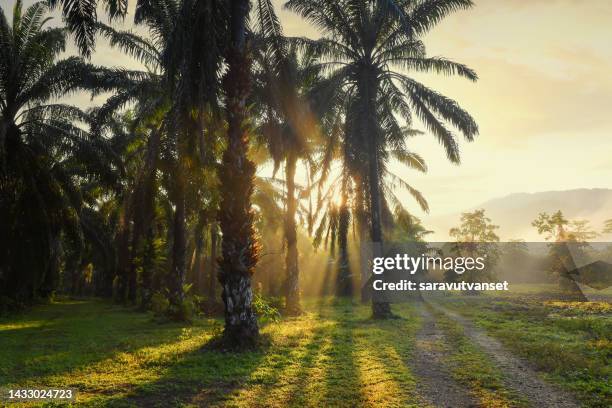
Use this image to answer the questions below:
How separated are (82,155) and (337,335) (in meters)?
11.3

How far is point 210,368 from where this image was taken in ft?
30.8

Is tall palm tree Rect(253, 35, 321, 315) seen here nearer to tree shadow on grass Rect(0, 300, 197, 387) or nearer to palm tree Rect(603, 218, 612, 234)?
tree shadow on grass Rect(0, 300, 197, 387)

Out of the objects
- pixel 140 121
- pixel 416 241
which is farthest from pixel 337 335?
pixel 416 241

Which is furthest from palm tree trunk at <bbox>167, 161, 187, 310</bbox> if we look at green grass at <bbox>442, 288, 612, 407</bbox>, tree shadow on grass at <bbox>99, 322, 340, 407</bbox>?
green grass at <bbox>442, 288, 612, 407</bbox>

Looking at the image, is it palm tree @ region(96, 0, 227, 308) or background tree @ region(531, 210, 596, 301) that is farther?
background tree @ region(531, 210, 596, 301)

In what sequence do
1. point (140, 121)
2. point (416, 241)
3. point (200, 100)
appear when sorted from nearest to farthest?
1. point (200, 100)
2. point (140, 121)
3. point (416, 241)

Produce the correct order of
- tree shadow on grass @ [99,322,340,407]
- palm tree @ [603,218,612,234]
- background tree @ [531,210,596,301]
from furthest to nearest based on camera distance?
palm tree @ [603,218,612,234]
background tree @ [531,210,596,301]
tree shadow on grass @ [99,322,340,407]

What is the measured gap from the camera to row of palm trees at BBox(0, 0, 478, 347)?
1171cm

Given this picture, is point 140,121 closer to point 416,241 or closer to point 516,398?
point 516,398

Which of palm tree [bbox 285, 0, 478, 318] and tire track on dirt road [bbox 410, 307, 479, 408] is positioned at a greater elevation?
palm tree [bbox 285, 0, 478, 318]

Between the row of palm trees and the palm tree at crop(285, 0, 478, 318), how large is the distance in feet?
0.20

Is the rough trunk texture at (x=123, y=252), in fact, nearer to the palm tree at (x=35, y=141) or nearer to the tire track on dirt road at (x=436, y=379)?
the palm tree at (x=35, y=141)

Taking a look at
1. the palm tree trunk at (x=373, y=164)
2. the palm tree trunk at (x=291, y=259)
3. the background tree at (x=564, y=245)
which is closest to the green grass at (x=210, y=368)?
the palm tree trunk at (x=373, y=164)

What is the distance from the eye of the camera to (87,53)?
1151 centimetres
